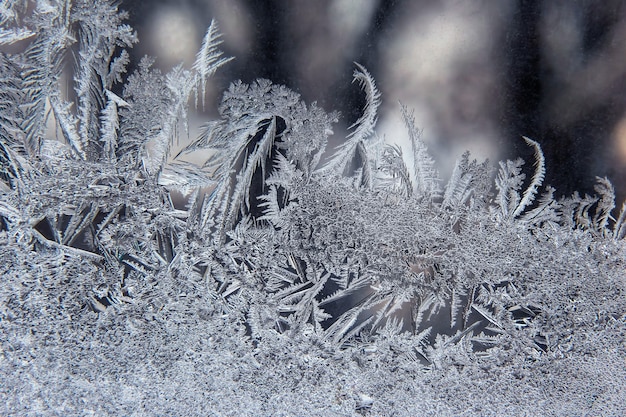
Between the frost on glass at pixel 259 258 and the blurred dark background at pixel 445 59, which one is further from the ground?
the blurred dark background at pixel 445 59

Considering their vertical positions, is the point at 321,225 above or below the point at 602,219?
below

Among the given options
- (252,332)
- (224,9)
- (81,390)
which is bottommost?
(81,390)

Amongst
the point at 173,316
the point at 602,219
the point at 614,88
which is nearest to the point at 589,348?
the point at 602,219

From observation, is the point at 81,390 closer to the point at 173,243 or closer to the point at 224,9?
the point at 173,243

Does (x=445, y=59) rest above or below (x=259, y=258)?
above
